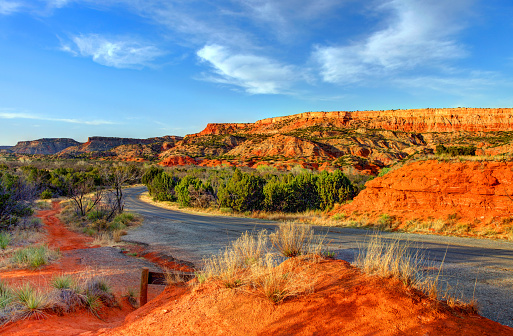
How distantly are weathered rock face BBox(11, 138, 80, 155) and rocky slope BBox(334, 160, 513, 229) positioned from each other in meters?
162

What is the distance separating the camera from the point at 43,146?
455ft

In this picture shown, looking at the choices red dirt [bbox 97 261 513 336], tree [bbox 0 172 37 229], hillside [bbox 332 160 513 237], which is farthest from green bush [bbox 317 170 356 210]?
tree [bbox 0 172 37 229]

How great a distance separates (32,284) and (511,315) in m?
9.06

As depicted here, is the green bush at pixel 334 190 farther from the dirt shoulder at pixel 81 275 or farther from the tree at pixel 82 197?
the tree at pixel 82 197

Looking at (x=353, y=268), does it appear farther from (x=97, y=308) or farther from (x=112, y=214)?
(x=112, y=214)

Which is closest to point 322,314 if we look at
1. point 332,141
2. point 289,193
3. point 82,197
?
point 289,193

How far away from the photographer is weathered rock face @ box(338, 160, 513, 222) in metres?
12.8

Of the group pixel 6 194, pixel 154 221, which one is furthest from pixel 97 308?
pixel 154 221

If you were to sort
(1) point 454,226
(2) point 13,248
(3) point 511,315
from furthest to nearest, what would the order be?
(1) point 454,226 → (2) point 13,248 → (3) point 511,315

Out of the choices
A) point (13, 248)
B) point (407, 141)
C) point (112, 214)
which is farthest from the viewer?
point (407, 141)

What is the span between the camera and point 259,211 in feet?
73.5

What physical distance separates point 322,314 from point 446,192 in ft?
44.7

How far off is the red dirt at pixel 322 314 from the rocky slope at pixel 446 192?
11529 mm

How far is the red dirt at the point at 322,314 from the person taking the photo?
3.27 m
